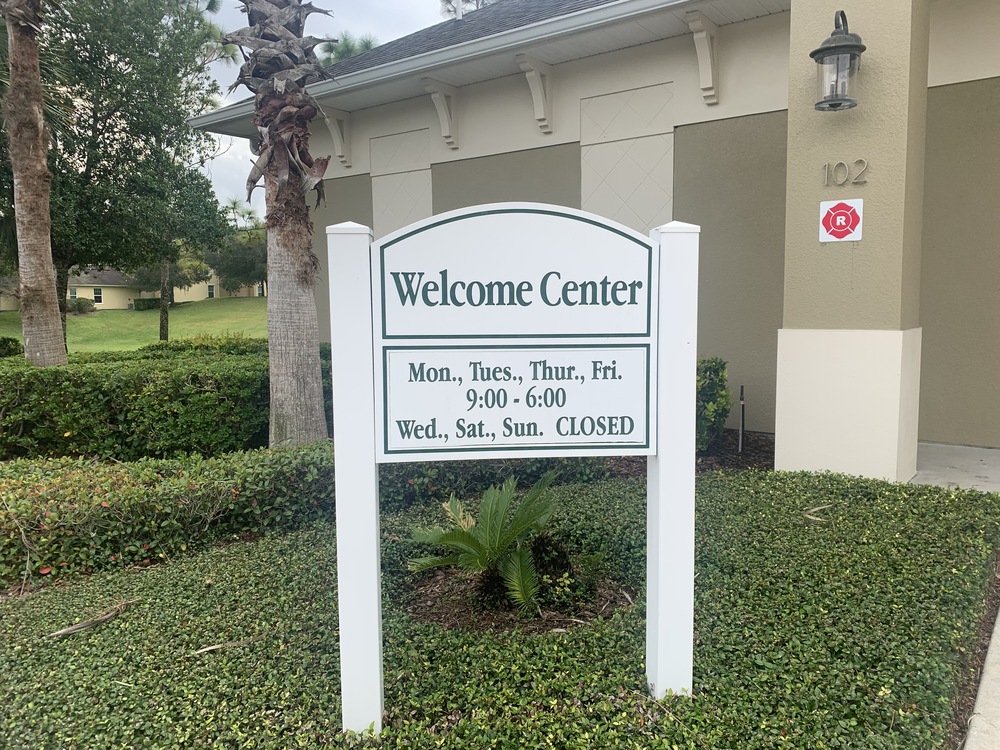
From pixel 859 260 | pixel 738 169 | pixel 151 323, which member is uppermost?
pixel 738 169

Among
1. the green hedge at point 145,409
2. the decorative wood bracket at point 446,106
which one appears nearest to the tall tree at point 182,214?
the decorative wood bracket at point 446,106

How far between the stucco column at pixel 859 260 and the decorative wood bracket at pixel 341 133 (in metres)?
7.50

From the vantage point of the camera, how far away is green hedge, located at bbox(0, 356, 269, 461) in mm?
6395

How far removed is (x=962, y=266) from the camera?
6.53m

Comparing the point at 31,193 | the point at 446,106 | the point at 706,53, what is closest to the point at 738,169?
the point at 706,53

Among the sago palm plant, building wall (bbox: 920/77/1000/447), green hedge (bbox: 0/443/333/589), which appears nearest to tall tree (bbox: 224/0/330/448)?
green hedge (bbox: 0/443/333/589)

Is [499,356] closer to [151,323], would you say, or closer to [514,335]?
[514,335]

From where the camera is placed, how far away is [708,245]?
7844mm

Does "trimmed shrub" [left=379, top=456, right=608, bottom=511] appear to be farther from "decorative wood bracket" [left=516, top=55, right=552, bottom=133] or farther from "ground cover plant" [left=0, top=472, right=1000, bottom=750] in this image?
"decorative wood bracket" [left=516, top=55, right=552, bottom=133]

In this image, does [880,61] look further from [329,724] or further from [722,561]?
[329,724]

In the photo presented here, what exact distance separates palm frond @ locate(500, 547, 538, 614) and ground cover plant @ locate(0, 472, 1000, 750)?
0.77ft

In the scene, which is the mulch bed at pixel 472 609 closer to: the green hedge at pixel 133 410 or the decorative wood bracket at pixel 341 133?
the green hedge at pixel 133 410

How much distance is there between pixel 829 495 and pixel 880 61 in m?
3.15

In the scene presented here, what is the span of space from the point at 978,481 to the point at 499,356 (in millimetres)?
5083
